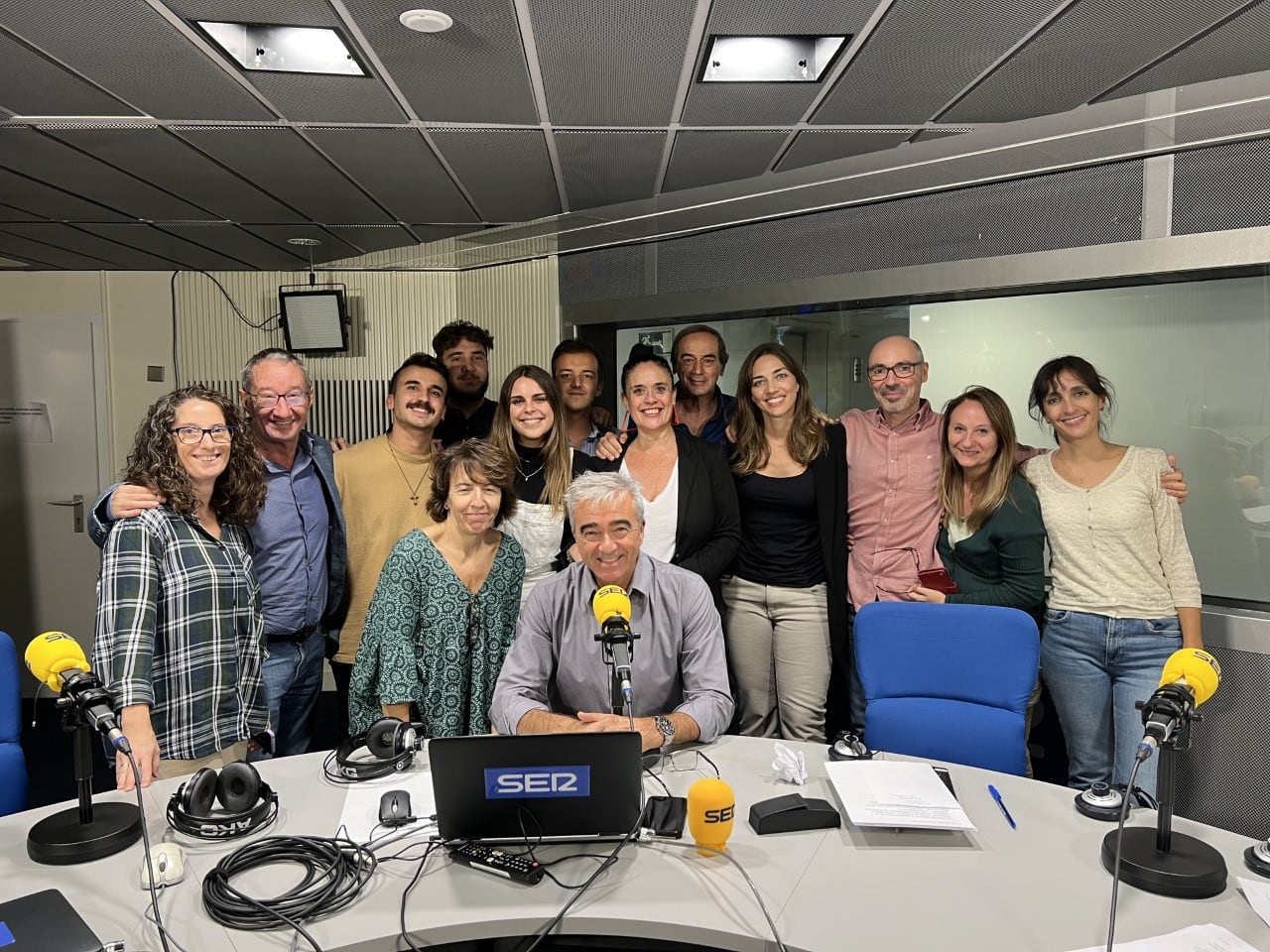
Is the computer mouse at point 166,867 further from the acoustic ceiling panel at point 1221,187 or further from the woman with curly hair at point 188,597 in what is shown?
the acoustic ceiling panel at point 1221,187

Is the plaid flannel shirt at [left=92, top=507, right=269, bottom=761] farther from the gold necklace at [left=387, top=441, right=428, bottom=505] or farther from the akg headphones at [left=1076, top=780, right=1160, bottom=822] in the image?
the akg headphones at [left=1076, top=780, right=1160, bottom=822]

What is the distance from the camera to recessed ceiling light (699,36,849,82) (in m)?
2.87

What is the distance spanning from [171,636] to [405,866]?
0.95 meters

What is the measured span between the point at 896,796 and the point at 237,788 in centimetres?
135

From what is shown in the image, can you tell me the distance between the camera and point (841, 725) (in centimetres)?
332

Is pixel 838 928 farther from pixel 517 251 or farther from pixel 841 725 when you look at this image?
pixel 517 251

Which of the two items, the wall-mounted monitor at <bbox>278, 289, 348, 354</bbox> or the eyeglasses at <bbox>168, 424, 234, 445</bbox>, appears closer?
the eyeglasses at <bbox>168, 424, 234, 445</bbox>

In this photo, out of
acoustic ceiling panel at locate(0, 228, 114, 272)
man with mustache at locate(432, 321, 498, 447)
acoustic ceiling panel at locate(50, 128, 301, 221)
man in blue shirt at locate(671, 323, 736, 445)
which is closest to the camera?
man in blue shirt at locate(671, 323, 736, 445)

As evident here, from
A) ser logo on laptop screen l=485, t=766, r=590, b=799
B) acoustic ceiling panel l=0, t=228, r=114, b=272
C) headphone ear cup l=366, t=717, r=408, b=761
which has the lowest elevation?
headphone ear cup l=366, t=717, r=408, b=761

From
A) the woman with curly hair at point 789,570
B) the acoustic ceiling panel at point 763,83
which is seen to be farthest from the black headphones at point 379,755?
the acoustic ceiling panel at point 763,83

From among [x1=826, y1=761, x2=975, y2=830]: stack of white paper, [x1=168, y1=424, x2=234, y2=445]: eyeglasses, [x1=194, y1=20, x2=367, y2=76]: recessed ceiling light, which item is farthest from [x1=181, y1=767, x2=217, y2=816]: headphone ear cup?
[x1=194, y1=20, x2=367, y2=76]: recessed ceiling light

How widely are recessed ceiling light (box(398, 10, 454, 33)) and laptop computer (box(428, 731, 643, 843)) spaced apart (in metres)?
2.18

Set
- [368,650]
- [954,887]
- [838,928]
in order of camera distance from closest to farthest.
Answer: [838,928] → [954,887] → [368,650]

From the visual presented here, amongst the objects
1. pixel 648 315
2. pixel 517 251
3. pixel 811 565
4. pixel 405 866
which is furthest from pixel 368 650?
pixel 517 251
